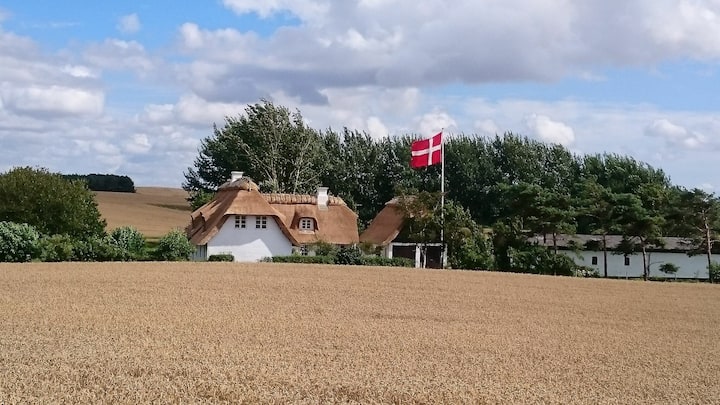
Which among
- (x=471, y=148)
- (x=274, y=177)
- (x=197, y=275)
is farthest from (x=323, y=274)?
(x=471, y=148)

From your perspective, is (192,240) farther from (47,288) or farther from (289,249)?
(47,288)

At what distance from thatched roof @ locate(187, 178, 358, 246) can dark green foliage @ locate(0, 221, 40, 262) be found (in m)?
13.0

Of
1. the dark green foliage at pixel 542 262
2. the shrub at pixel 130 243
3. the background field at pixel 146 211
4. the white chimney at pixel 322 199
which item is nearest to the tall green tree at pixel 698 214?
the dark green foliage at pixel 542 262

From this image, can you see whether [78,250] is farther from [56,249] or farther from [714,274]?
[714,274]

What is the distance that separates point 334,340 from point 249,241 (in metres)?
37.9

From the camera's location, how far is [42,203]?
5034cm

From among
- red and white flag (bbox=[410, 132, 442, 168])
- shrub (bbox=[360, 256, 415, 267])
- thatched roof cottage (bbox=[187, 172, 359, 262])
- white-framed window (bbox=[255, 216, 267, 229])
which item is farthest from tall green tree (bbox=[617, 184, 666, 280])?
white-framed window (bbox=[255, 216, 267, 229])

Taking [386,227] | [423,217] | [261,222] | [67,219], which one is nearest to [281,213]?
[261,222]

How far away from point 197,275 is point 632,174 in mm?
60528

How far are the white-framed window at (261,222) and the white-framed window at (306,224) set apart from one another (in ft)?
11.9

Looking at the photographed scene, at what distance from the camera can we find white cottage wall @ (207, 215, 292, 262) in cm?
5659

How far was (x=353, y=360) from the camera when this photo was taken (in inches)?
651

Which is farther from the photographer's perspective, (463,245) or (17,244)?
(463,245)

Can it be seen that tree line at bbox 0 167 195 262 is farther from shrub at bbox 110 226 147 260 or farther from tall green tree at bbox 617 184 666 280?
tall green tree at bbox 617 184 666 280
